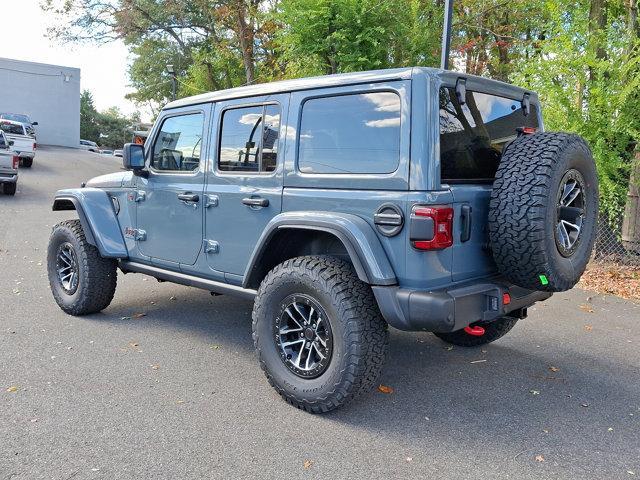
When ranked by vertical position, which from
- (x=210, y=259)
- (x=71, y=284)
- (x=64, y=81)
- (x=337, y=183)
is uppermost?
(x=64, y=81)

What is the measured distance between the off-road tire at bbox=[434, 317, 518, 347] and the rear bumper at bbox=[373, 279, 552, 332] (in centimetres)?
111

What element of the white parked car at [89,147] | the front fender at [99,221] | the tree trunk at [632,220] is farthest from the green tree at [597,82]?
the white parked car at [89,147]

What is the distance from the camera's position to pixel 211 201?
4.04 meters

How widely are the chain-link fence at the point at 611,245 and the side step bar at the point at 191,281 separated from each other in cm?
585

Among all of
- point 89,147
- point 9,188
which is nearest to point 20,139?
point 9,188

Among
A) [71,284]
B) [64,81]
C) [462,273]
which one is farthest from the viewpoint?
[64,81]

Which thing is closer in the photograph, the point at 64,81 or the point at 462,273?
the point at 462,273

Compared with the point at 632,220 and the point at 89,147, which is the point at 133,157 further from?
the point at 89,147

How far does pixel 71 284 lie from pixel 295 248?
2681 mm

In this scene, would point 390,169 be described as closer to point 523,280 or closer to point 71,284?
point 523,280

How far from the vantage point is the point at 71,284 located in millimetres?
5215

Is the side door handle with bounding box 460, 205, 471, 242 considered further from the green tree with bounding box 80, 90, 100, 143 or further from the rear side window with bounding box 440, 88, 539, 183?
the green tree with bounding box 80, 90, 100, 143

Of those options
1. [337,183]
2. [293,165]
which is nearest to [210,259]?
[293,165]

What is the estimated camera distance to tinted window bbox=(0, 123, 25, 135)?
21375mm
